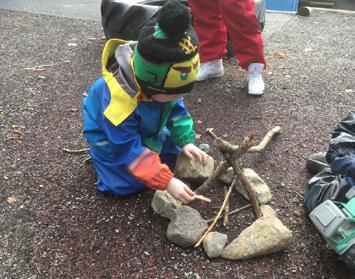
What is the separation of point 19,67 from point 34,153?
4.60 feet

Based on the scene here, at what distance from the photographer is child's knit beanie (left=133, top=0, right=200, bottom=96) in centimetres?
153

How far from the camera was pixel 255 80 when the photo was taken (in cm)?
310

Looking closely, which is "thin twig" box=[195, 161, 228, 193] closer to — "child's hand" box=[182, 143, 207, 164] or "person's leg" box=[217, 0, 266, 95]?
"child's hand" box=[182, 143, 207, 164]

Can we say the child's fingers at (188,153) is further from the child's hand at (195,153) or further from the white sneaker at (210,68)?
the white sneaker at (210,68)

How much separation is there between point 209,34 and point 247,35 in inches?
14.6

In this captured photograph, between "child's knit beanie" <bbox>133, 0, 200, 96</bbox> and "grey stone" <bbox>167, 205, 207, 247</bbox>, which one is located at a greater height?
"child's knit beanie" <bbox>133, 0, 200, 96</bbox>

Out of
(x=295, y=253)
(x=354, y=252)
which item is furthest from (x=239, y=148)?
(x=354, y=252)

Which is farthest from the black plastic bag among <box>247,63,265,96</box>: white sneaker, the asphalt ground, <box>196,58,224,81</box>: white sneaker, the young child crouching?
<box>196,58,224,81</box>: white sneaker

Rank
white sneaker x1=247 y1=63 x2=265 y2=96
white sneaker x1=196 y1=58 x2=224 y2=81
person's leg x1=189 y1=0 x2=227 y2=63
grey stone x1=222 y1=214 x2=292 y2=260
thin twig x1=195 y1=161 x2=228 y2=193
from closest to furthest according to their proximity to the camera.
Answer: grey stone x1=222 y1=214 x2=292 y2=260
thin twig x1=195 y1=161 x2=228 y2=193
white sneaker x1=247 y1=63 x2=265 y2=96
person's leg x1=189 y1=0 x2=227 y2=63
white sneaker x1=196 y1=58 x2=224 y2=81

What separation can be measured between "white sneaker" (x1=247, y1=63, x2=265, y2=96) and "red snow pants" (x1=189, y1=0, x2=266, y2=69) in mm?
35

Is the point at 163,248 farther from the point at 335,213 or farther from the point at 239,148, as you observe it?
the point at 335,213

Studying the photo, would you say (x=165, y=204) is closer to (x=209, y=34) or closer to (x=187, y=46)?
(x=187, y=46)

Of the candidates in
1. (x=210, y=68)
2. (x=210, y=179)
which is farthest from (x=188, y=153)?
(x=210, y=68)

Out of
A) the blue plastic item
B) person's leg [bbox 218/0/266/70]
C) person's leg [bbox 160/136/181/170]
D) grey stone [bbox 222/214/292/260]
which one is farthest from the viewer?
the blue plastic item
